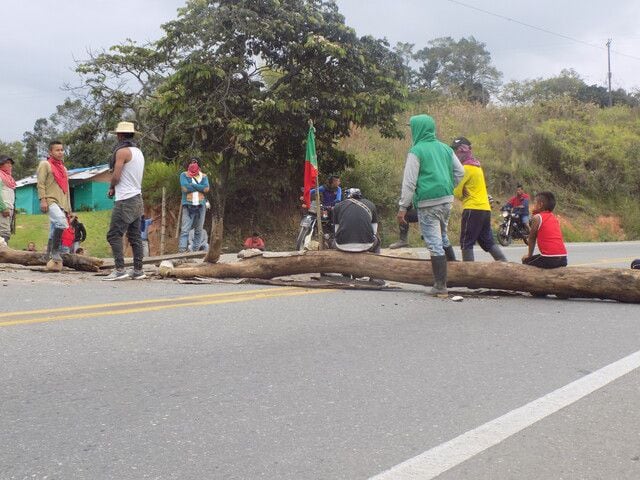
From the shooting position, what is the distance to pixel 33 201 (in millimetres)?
45156

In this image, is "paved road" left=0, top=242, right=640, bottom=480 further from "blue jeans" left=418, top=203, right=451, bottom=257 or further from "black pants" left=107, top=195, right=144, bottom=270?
"black pants" left=107, top=195, right=144, bottom=270

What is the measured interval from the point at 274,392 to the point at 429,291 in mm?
3992

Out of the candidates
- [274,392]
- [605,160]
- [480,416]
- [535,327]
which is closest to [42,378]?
[274,392]

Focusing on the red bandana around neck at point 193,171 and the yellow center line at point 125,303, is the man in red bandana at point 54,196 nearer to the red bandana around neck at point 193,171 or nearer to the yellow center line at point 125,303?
the yellow center line at point 125,303

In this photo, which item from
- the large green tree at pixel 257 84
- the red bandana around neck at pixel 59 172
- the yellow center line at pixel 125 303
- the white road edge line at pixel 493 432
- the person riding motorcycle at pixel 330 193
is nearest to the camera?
the white road edge line at pixel 493 432

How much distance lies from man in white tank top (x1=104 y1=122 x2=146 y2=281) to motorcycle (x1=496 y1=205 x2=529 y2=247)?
12807 millimetres

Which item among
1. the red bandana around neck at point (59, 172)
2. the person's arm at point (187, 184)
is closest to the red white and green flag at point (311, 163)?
the person's arm at point (187, 184)

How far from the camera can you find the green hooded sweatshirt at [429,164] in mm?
7159

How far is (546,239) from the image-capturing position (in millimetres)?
7098

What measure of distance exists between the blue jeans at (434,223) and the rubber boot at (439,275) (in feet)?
0.26

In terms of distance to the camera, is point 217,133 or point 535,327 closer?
point 535,327

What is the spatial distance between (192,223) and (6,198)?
3568 millimetres

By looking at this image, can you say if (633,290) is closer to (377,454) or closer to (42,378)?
(377,454)

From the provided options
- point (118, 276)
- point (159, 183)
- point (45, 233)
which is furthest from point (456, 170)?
point (45, 233)
